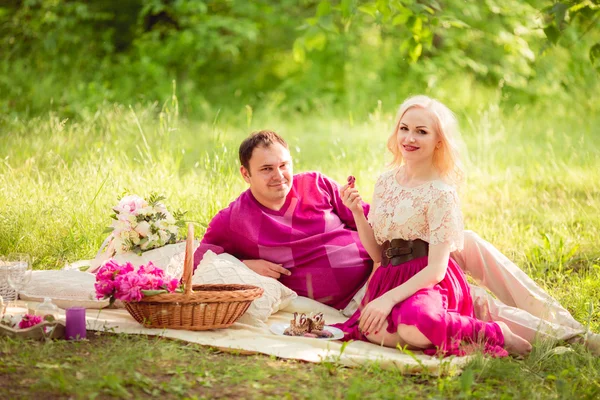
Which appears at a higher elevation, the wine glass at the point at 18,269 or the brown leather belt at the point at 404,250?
the brown leather belt at the point at 404,250

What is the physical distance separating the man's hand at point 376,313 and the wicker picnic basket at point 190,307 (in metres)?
0.57

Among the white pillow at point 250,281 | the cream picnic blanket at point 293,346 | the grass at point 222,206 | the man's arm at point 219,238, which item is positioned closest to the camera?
the grass at point 222,206

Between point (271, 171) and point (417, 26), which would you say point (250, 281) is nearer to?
point (271, 171)

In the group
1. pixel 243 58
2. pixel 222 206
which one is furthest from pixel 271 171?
pixel 243 58

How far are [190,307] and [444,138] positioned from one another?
154cm

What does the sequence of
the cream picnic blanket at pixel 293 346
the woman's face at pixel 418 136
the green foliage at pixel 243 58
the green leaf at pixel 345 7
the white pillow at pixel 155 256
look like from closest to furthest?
the cream picnic blanket at pixel 293 346
the woman's face at pixel 418 136
the white pillow at pixel 155 256
the green leaf at pixel 345 7
the green foliage at pixel 243 58

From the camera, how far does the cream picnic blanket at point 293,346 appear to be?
137 inches

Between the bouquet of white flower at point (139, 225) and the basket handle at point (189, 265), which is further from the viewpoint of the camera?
the bouquet of white flower at point (139, 225)

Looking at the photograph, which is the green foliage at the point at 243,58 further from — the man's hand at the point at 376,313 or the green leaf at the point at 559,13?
the man's hand at the point at 376,313

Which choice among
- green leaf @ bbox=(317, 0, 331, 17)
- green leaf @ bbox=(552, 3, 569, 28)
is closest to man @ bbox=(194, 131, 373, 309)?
green leaf @ bbox=(317, 0, 331, 17)

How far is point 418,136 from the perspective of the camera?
3877mm

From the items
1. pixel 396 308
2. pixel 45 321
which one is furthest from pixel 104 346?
pixel 396 308

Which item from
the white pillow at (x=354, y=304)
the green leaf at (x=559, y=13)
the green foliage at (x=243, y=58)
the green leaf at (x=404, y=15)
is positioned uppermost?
the green foliage at (x=243, y=58)

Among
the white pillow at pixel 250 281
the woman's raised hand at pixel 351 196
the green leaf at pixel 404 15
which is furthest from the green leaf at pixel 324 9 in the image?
the white pillow at pixel 250 281
